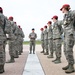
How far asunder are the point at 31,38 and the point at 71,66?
12.7 meters

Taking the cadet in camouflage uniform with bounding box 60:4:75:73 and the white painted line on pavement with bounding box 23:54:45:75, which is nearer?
the white painted line on pavement with bounding box 23:54:45:75

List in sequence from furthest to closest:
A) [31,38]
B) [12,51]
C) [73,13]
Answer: [31,38], [12,51], [73,13]

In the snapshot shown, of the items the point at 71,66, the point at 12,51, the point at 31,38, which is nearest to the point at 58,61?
the point at 12,51

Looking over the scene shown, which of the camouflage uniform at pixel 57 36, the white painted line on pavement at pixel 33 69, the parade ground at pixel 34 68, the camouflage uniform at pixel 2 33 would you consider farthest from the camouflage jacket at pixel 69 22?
the camouflage uniform at pixel 57 36

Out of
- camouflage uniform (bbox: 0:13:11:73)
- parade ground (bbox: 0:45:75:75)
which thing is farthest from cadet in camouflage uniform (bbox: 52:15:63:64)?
camouflage uniform (bbox: 0:13:11:73)

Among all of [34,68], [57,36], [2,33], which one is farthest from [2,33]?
[57,36]

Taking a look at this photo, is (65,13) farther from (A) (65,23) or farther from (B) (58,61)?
(B) (58,61)

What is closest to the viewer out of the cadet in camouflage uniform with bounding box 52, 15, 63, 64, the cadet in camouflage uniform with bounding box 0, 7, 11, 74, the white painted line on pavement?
the white painted line on pavement

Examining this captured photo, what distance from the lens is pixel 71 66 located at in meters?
8.85

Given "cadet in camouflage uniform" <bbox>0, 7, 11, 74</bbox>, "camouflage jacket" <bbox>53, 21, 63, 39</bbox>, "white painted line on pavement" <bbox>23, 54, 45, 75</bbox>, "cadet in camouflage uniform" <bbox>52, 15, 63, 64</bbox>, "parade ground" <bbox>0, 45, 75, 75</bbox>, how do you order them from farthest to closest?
"camouflage jacket" <bbox>53, 21, 63, 39</bbox>
"cadet in camouflage uniform" <bbox>52, 15, 63, 64</bbox>
"cadet in camouflage uniform" <bbox>0, 7, 11, 74</bbox>
"parade ground" <bbox>0, 45, 75, 75</bbox>
"white painted line on pavement" <bbox>23, 54, 45, 75</bbox>

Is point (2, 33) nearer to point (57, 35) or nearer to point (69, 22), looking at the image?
point (69, 22)

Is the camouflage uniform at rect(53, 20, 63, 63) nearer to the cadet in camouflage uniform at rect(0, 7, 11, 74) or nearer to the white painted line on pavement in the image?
the white painted line on pavement

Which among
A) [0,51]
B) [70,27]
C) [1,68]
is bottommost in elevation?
[1,68]

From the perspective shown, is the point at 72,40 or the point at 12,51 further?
the point at 12,51
